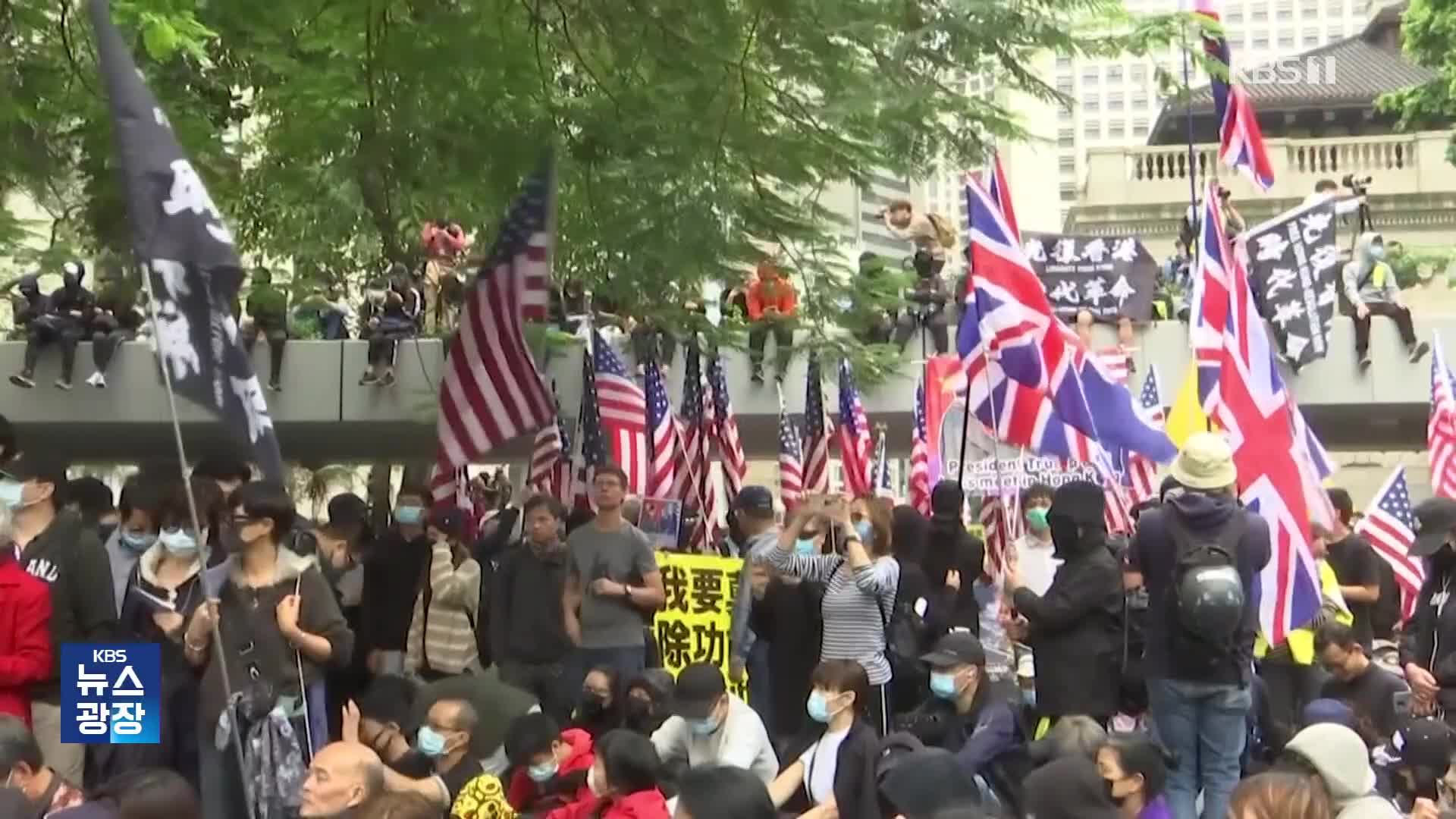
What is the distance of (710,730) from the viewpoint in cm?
715

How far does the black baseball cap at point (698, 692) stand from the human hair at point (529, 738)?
60 cm

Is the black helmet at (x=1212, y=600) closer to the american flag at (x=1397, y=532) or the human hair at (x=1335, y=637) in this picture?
the human hair at (x=1335, y=637)

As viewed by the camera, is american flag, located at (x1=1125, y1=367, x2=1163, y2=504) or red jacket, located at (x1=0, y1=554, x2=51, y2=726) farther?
american flag, located at (x1=1125, y1=367, x2=1163, y2=504)

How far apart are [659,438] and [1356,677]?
5.42 metres

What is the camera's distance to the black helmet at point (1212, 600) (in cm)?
623

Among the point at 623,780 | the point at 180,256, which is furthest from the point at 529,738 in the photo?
the point at 180,256

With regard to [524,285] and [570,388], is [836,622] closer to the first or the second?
[524,285]

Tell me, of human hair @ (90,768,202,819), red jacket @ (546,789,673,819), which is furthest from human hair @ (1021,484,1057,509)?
human hair @ (90,768,202,819)

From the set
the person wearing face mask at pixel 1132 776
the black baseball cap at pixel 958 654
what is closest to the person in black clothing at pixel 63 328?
the black baseball cap at pixel 958 654

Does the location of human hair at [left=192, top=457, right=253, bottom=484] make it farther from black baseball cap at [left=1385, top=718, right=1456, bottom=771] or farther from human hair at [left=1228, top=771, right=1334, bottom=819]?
human hair at [left=1228, top=771, right=1334, bottom=819]

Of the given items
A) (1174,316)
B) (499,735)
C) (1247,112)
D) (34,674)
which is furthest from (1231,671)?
(1174,316)

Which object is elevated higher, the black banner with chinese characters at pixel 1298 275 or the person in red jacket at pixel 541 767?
the black banner with chinese characters at pixel 1298 275

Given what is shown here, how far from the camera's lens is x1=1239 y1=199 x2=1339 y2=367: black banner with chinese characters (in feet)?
57.0

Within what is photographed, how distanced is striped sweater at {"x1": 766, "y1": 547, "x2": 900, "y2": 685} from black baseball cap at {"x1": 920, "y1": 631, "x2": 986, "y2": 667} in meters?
0.70
